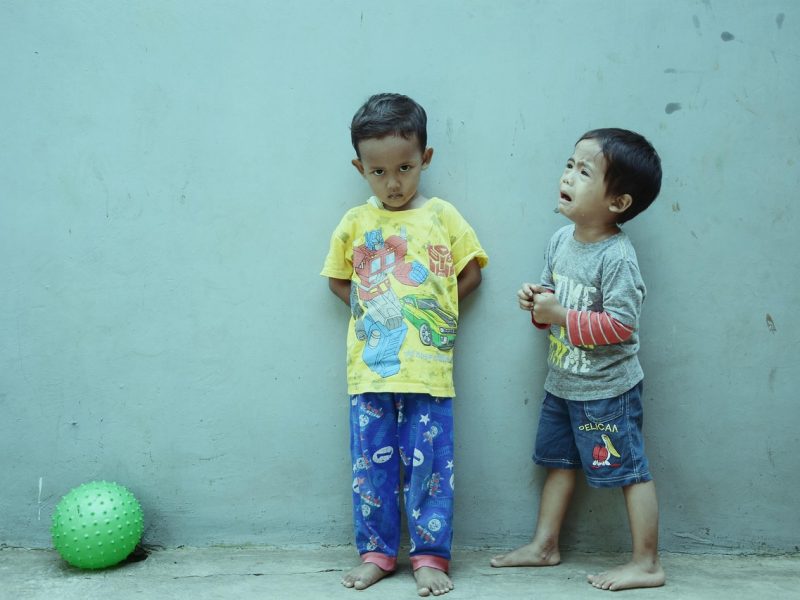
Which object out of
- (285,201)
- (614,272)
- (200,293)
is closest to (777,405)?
(614,272)

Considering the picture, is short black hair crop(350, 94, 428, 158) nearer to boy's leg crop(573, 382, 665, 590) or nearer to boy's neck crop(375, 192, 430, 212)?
boy's neck crop(375, 192, 430, 212)

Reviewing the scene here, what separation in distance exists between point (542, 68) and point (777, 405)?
1252 millimetres

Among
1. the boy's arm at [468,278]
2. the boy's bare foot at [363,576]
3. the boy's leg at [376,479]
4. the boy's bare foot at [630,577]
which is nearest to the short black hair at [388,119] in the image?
the boy's arm at [468,278]

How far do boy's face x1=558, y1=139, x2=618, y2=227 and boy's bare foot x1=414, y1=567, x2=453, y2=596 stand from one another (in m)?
1.06

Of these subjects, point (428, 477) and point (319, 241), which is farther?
point (319, 241)

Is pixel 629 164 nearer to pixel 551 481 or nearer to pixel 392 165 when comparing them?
pixel 392 165

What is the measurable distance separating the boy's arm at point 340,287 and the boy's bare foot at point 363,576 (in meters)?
0.78

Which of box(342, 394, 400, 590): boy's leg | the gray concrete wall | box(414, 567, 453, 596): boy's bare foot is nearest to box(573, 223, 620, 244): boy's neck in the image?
A: the gray concrete wall

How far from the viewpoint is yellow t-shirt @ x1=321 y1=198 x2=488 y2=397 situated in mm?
2217

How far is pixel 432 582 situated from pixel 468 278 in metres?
0.87

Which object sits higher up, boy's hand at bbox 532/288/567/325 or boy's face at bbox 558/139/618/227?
boy's face at bbox 558/139/618/227

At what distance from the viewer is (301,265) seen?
2.41 m

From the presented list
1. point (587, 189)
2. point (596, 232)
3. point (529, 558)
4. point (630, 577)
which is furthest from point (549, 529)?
point (587, 189)

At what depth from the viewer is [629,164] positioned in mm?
2135
